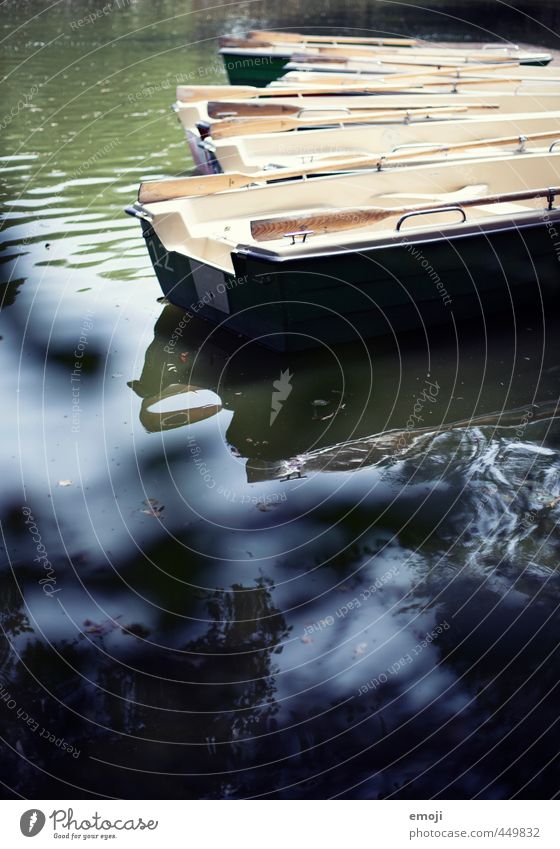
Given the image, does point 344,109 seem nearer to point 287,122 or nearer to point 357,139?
point 287,122

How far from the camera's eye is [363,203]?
25.7 ft

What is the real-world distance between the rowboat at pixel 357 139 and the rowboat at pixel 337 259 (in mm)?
1388

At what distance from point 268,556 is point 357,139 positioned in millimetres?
6099

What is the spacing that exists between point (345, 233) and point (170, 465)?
2.69 m

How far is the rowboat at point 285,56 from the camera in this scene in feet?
47.0

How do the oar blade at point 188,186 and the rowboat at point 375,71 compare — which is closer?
the oar blade at point 188,186

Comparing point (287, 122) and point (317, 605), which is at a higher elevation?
point (287, 122)

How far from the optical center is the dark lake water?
139 inches

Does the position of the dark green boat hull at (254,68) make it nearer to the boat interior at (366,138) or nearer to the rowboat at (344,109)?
the rowboat at (344,109)

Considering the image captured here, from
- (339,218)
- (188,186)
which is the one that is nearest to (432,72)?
(188,186)

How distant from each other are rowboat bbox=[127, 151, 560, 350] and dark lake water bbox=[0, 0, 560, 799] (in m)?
0.26

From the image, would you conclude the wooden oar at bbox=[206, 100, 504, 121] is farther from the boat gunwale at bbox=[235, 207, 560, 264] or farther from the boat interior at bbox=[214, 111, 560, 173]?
the boat gunwale at bbox=[235, 207, 560, 264]
